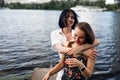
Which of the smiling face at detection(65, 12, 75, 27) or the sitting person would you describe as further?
the smiling face at detection(65, 12, 75, 27)

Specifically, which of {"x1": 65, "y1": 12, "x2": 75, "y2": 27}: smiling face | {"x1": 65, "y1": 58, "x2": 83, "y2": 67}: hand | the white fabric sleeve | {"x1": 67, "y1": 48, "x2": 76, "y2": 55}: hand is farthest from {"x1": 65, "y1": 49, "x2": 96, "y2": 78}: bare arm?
{"x1": 65, "y1": 12, "x2": 75, "y2": 27}: smiling face

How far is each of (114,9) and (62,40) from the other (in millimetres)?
156975

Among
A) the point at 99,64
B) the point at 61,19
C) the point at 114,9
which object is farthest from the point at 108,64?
the point at 114,9

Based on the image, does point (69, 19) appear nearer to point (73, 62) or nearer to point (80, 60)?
point (80, 60)

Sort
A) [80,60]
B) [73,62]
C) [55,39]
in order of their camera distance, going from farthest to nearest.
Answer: [55,39], [80,60], [73,62]

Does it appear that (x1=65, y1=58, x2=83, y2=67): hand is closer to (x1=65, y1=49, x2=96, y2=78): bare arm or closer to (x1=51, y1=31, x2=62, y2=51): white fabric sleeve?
(x1=65, y1=49, x2=96, y2=78): bare arm

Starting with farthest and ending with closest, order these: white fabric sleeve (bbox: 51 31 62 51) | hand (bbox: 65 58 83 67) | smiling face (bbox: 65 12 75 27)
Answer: smiling face (bbox: 65 12 75 27), white fabric sleeve (bbox: 51 31 62 51), hand (bbox: 65 58 83 67)

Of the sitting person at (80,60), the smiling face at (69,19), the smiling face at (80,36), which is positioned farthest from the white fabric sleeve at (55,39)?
the smiling face at (80,36)

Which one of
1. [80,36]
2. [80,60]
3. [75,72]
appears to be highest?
[80,36]

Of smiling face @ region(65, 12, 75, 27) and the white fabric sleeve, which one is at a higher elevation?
smiling face @ region(65, 12, 75, 27)

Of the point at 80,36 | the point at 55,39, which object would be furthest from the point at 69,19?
the point at 80,36

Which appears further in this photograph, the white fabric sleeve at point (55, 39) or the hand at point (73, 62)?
the white fabric sleeve at point (55, 39)

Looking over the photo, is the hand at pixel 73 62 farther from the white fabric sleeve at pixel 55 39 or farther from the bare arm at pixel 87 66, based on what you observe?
the white fabric sleeve at pixel 55 39

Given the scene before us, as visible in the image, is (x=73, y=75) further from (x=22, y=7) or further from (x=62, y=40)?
(x=22, y=7)
